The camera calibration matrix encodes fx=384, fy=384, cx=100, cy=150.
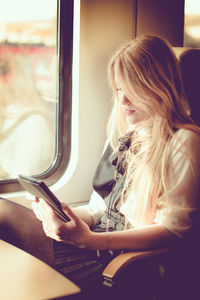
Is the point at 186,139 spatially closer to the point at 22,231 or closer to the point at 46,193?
the point at 46,193

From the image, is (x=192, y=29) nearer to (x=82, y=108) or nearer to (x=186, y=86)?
(x=186, y=86)

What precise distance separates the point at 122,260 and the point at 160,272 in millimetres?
178

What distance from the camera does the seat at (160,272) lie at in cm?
130

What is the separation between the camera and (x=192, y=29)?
2164 millimetres

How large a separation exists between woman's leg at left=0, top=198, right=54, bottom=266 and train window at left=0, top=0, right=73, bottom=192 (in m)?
0.54

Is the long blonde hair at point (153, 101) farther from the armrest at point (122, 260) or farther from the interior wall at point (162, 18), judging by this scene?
the interior wall at point (162, 18)

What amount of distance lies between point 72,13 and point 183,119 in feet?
3.42

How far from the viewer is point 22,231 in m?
1.70

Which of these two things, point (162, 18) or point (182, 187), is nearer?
point (182, 187)

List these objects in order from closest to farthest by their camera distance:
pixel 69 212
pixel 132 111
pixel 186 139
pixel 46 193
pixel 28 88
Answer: pixel 46 193, pixel 69 212, pixel 186 139, pixel 132 111, pixel 28 88

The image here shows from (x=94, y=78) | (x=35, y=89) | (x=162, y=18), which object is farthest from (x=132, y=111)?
(x=162, y=18)

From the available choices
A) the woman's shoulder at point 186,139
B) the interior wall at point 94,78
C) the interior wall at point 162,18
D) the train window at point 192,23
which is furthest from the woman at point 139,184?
the interior wall at point 162,18

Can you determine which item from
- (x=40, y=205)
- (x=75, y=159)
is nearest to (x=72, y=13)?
(x=75, y=159)

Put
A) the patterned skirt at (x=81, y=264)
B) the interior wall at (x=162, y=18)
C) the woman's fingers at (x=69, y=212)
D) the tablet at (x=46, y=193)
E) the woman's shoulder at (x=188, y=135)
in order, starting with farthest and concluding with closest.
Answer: the interior wall at (x=162, y=18), the patterned skirt at (x=81, y=264), the woman's shoulder at (x=188, y=135), the woman's fingers at (x=69, y=212), the tablet at (x=46, y=193)
